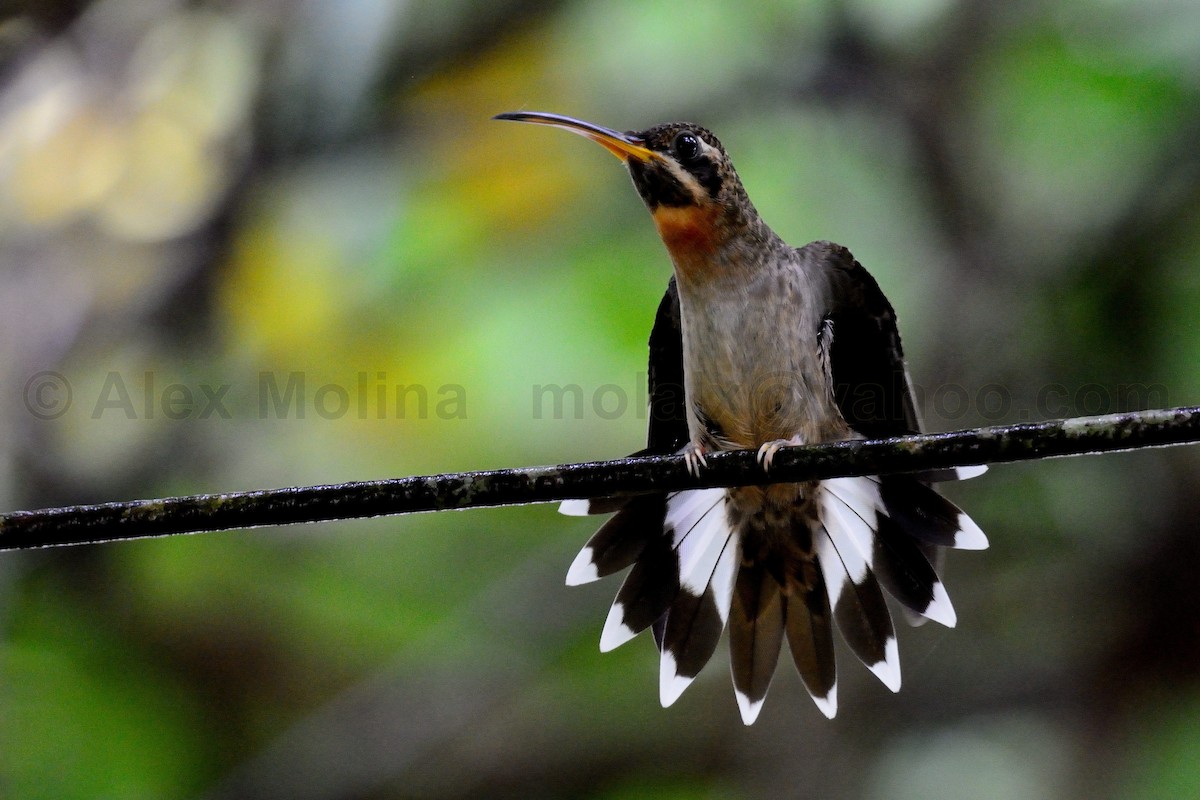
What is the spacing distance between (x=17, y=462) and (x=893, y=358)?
3.59 metres

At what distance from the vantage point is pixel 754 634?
329 cm


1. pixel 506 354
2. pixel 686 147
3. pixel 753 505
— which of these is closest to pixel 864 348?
pixel 753 505

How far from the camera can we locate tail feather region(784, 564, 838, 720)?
3229mm

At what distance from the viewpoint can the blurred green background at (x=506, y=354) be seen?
15.6ft

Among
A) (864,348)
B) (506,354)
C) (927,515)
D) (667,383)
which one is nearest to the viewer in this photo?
(927,515)

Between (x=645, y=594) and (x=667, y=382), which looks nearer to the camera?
(x=645, y=594)

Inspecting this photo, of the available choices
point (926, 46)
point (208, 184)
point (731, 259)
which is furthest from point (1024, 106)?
point (208, 184)

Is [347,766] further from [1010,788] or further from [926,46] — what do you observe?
[926,46]

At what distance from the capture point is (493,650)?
4.93 meters

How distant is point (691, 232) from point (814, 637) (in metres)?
1.21

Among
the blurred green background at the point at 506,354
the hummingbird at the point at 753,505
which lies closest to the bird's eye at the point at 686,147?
the hummingbird at the point at 753,505

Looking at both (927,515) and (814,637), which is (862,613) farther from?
(927,515)

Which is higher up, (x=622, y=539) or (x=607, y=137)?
(x=607, y=137)

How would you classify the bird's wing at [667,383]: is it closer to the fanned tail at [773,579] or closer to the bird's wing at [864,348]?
the fanned tail at [773,579]
